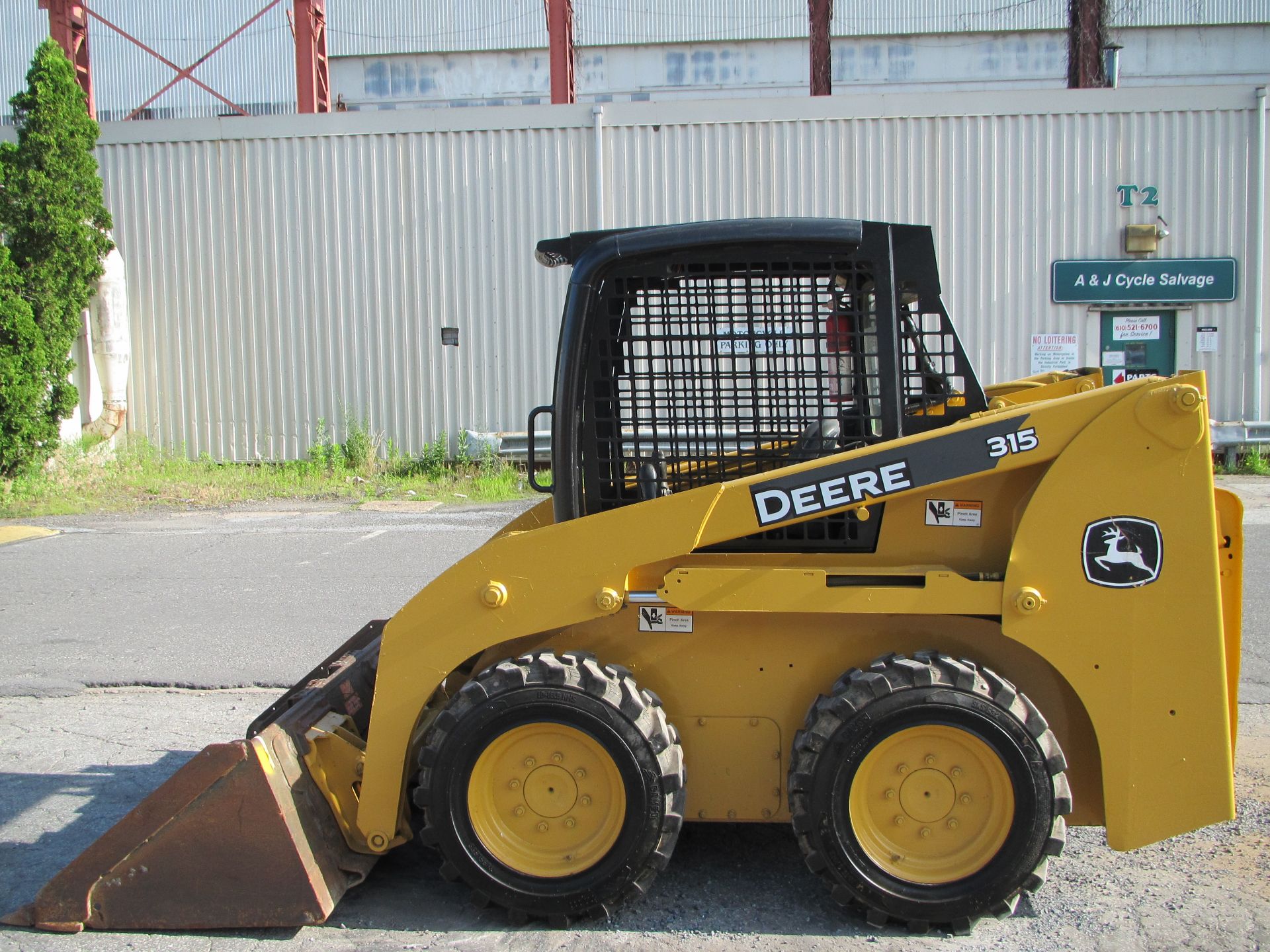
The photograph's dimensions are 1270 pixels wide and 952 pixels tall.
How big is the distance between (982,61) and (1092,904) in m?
30.9

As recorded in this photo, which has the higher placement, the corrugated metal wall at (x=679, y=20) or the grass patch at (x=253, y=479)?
the corrugated metal wall at (x=679, y=20)

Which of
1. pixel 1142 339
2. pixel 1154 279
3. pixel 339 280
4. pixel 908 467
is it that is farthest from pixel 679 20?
pixel 908 467

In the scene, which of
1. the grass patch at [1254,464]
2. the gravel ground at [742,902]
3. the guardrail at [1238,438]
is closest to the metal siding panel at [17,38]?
the guardrail at [1238,438]

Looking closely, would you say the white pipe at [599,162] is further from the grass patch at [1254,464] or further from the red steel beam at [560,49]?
the grass patch at [1254,464]

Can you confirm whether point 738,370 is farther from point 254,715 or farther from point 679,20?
point 679,20

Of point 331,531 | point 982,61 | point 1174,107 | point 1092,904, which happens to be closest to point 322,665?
point 1092,904

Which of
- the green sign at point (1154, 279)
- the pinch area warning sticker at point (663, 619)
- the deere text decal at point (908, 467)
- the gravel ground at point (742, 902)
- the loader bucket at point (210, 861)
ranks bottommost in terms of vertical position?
the gravel ground at point (742, 902)

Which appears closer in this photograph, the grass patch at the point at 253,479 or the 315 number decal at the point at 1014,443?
the 315 number decal at the point at 1014,443

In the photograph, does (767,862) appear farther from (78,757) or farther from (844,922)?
(78,757)

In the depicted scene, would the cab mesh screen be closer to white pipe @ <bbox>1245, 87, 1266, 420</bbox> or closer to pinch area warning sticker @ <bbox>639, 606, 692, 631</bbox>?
pinch area warning sticker @ <bbox>639, 606, 692, 631</bbox>

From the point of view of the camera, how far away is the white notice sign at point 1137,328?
15055mm

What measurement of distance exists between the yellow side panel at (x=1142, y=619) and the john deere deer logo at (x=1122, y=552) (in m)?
0.02

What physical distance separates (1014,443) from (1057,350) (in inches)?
518

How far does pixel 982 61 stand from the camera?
29953 millimetres
